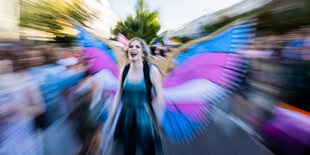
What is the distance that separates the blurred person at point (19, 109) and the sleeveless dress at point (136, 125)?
0.71 metres

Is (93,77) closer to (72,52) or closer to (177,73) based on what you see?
(72,52)

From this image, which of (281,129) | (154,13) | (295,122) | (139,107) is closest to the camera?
(295,122)

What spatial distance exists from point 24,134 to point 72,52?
34.8 inches

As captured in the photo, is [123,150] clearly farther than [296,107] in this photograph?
Yes

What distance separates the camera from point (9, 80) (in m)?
1.09

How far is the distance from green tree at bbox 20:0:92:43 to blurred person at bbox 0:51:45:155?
30 cm

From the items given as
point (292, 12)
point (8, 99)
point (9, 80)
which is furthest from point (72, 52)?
point (292, 12)

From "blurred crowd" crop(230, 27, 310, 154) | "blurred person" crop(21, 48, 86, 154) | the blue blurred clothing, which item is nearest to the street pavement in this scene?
"blurred crowd" crop(230, 27, 310, 154)

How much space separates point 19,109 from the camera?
1110mm

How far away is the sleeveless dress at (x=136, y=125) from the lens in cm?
137

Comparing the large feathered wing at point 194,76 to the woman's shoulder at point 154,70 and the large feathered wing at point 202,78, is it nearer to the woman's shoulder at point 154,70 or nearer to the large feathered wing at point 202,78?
the large feathered wing at point 202,78

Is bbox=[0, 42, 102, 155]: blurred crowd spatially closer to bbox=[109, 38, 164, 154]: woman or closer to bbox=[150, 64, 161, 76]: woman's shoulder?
bbox=[109, 38, 164, 154]: woman

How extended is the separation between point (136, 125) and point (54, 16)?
48.9 inches

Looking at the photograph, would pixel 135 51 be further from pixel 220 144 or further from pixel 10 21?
pixel 220 144
